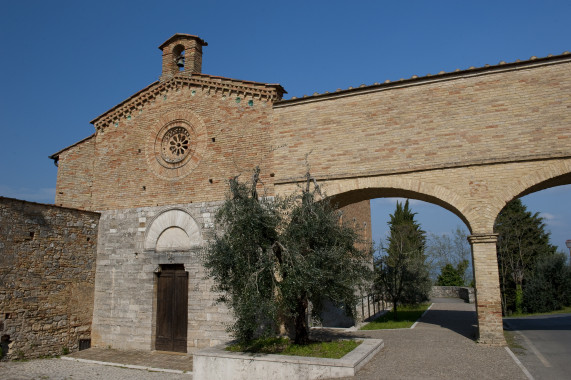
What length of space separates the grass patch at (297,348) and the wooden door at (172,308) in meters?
2.95

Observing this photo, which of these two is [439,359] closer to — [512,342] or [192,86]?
[512,342]

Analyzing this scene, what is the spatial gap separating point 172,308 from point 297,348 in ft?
15.5

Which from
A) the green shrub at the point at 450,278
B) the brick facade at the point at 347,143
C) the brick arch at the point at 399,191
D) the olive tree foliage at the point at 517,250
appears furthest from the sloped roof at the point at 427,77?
the green shrub at the point at 450,278

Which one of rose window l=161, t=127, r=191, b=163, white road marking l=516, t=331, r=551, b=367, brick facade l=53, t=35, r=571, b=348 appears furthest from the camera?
rose window l=161, t=127, r=191, b=163

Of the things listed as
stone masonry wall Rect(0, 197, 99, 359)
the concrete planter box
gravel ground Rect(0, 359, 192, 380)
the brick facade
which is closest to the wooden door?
the brick facade

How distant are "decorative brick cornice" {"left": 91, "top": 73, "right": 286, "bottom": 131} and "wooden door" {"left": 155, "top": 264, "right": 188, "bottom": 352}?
5.04 metres

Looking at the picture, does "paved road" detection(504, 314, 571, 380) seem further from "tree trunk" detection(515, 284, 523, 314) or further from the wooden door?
"tree trunk" detection(515, 284, 523, 314)

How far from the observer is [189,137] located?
467 inches

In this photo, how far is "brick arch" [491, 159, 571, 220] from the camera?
27.7ft

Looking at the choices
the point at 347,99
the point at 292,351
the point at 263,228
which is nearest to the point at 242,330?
the point at 292,351

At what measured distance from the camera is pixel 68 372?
30.4 ft

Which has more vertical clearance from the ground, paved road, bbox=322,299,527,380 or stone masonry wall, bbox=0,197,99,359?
stone masonry wall, bbox=0,197,99,359

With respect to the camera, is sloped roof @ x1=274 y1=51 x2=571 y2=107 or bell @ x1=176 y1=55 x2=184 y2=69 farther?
bell @ x1=176 y1=55 x2=184 y2=69

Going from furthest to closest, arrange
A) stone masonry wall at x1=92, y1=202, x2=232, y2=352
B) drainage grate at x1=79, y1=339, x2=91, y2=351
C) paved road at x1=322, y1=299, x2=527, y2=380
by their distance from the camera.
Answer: drainage grate at x1=79, y1=339, x2=91, y2=351
stone masonry wall at x1=92, y1=202, x2=232, y2=352
paved road at x1=322, y1=299, x2=527, y2=380
